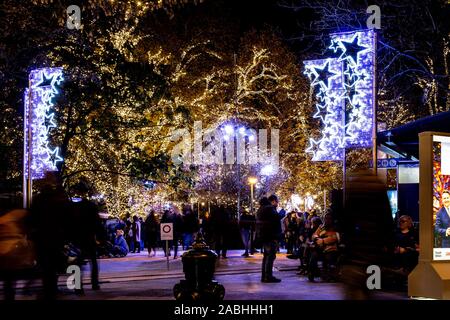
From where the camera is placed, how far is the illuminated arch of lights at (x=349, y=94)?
63.7 ft

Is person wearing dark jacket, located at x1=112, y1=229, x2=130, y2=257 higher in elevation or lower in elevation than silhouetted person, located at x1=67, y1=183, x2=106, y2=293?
lower

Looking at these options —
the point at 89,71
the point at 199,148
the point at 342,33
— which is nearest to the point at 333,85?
the point at 342,33

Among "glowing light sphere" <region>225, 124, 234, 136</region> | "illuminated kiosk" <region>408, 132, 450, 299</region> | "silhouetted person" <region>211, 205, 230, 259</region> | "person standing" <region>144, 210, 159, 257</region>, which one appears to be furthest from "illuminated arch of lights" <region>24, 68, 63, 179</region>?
"glowing light sphere" <region>225, 124, 234, 136</region>

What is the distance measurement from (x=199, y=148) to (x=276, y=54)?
7.79 meters

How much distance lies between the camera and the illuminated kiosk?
39.5 ft

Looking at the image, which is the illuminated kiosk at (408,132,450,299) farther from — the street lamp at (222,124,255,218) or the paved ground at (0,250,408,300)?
the street lamp at (222,124,255,218)

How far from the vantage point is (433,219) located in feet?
39.6

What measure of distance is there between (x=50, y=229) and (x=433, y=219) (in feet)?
20.4

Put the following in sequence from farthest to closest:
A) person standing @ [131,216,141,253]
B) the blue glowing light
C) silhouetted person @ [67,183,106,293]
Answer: person standing @ [131,216,141,253] < the blue glowing light < silhouetted person @ [67,183,106,293]

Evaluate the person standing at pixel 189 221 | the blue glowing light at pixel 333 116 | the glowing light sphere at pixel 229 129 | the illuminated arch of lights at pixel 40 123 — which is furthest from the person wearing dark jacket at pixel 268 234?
the glowing light sphere at pixel 229 129

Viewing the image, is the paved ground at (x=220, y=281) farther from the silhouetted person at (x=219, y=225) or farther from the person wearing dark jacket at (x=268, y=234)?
the silhouetted person at (x=219, y=225)

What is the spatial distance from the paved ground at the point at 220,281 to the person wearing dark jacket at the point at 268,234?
0.39 m

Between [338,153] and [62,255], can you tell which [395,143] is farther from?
[62,255]

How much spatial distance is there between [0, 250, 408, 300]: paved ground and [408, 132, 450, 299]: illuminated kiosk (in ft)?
3.20
